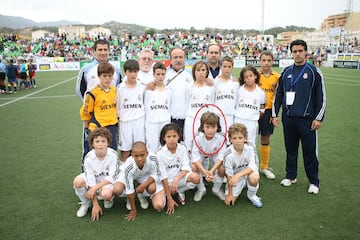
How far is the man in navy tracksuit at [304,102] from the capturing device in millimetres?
4250

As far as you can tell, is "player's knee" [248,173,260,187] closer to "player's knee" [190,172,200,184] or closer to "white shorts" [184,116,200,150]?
"player's knee" [190,172,200,184]

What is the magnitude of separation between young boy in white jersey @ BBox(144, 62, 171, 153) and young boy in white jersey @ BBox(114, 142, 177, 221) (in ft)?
2.00

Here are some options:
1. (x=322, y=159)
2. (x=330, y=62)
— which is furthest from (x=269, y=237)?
(x=330, y=62)

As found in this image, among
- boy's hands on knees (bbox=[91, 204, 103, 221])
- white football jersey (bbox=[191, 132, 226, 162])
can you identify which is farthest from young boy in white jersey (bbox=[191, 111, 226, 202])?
boy's hands on knees (bbox=[91, 204, 103, 221])

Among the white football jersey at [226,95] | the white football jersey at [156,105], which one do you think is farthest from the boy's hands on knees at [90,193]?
the white football jersey at [226,95]

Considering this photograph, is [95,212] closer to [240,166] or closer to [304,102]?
[240,166]

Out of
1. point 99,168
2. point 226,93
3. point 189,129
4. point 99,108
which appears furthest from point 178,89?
point 99,168

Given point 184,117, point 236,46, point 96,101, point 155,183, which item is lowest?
point 155,183

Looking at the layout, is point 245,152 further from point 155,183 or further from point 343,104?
point 343,104

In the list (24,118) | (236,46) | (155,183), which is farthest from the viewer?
(236,46)

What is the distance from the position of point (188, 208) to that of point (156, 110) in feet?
5.04

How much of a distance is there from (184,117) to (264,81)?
158 cm

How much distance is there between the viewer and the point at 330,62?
3002 centimetres

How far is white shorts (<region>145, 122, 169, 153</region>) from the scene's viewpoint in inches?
178
